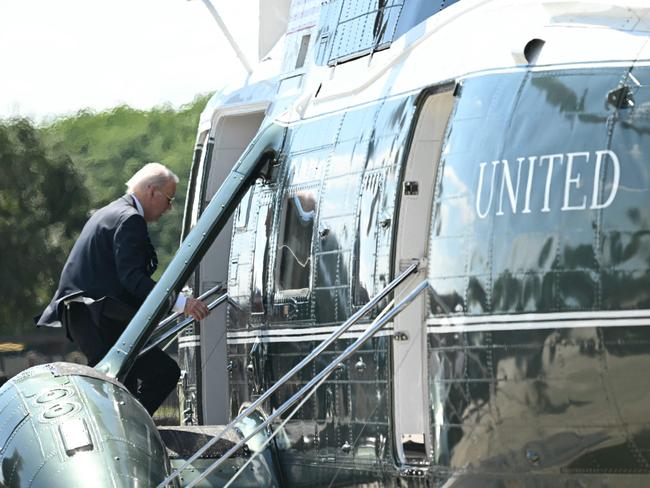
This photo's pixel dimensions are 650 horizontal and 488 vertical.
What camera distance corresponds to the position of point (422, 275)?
878 cm

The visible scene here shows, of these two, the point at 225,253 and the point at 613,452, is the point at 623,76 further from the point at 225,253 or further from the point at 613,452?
the point at 225,253

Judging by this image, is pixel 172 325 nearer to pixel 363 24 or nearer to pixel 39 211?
pixel 363 24

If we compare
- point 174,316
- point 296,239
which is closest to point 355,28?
point 296,239

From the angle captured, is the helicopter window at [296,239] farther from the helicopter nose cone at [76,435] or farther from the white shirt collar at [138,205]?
the white shirt collar at [138,205]

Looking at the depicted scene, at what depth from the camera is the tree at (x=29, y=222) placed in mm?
39750

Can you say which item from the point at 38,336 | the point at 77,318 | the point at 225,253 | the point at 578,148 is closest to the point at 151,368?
the point at 77,318

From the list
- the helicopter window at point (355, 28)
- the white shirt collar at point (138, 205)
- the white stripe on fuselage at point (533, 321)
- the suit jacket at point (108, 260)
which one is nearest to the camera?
the white stripe on fuselage at point (533, 321)

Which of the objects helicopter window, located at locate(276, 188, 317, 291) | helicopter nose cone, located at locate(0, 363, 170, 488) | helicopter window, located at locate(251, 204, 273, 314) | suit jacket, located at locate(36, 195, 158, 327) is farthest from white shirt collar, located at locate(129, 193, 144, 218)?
helicopter nose cone, located at locate(0, 363, 170, 488)

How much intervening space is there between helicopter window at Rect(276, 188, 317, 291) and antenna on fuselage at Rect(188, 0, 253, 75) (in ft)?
9.72

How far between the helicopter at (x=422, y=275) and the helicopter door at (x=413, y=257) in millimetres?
13

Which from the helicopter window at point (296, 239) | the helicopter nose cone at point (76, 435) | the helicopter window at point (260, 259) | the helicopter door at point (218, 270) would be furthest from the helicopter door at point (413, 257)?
the helicopter door at point (218, 270)

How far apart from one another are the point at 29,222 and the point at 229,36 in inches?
1102

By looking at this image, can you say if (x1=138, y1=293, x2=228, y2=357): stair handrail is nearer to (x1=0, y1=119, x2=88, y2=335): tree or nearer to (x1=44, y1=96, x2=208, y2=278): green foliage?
(x1=0, y1=119, x2=88, y2=335): tree

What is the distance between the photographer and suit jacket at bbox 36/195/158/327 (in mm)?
11055
